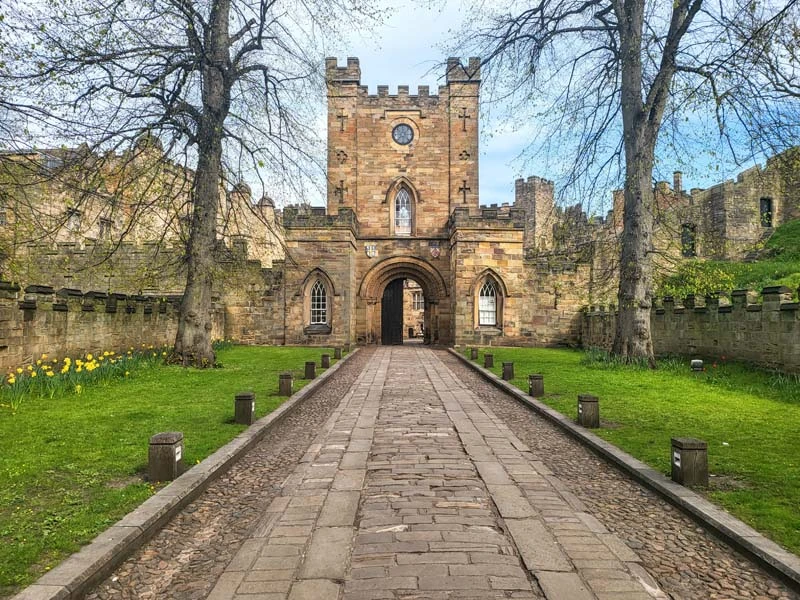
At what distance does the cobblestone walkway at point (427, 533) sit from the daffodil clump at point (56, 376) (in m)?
5.48

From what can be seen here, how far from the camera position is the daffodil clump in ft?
29.1

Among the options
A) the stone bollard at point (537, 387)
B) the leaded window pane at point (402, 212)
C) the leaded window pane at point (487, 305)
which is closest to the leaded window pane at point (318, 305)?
the leaded window pane at point (402, 212)

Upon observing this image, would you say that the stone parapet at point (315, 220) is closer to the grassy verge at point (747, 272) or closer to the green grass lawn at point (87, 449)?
the green grass lawn at point (87, 449)

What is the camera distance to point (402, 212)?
88.5 feet

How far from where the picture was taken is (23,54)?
825cm

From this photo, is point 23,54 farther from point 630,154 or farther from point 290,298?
point 290,298

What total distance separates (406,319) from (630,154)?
37.6 m

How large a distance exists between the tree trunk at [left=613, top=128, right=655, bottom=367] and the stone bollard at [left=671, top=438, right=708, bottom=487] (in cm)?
954

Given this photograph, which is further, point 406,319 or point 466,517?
point 406,319

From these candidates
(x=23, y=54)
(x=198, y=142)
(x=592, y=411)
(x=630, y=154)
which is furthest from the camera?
(x=630, y=154)

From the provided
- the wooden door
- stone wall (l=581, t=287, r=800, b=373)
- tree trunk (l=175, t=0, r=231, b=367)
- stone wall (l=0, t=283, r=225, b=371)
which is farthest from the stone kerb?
stone wall (l=581, t=287, r=800, b=373)

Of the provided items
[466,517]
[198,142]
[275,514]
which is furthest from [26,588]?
[198,142]

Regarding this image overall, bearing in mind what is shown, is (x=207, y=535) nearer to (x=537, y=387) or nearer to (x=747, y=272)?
(x=537, y=387)

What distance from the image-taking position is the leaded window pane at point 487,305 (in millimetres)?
24016
